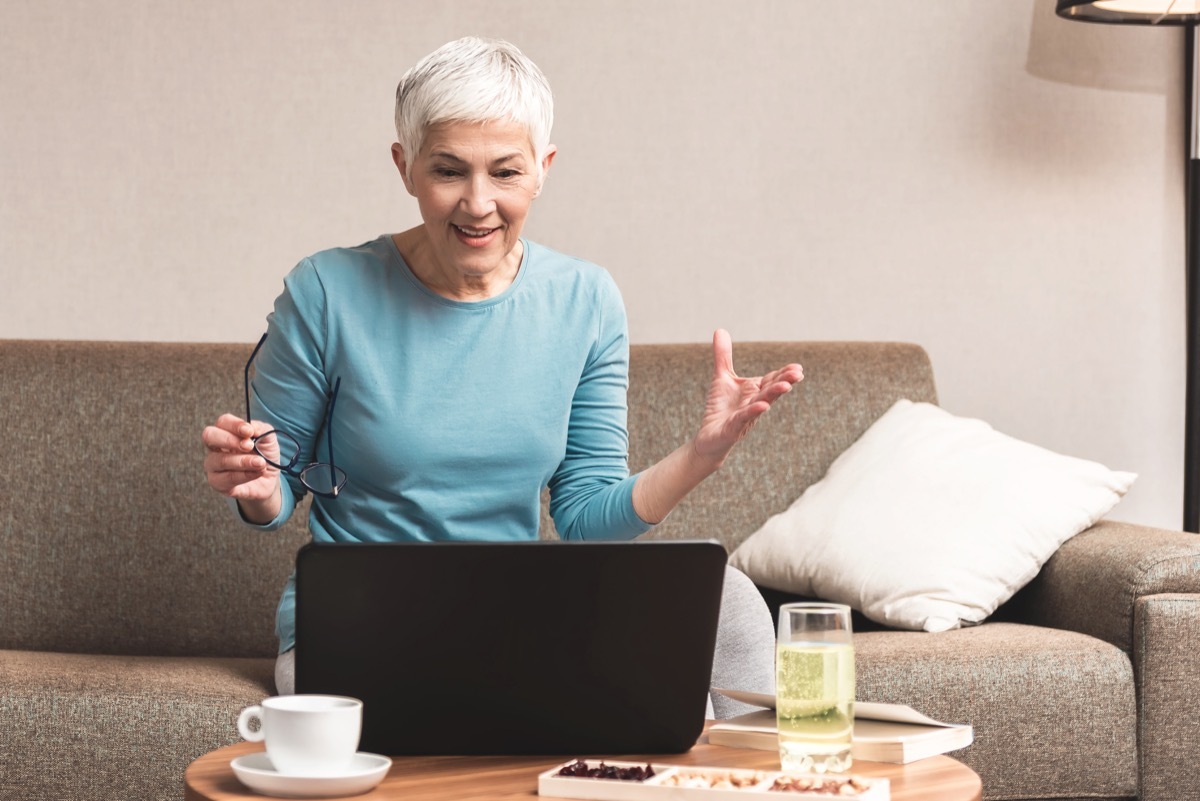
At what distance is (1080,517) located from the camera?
7.00ft

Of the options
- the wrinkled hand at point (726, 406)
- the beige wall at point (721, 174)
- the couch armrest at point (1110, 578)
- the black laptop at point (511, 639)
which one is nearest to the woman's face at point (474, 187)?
the wrinkled hand at point (726, 406)

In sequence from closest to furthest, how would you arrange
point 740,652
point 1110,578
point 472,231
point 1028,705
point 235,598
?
point 740,652 < point 472,231 < point 1028,705 < point 1110,578 < point 235,598

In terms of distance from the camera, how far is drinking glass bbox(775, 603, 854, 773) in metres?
1.01

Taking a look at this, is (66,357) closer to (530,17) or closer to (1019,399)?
(530,17)

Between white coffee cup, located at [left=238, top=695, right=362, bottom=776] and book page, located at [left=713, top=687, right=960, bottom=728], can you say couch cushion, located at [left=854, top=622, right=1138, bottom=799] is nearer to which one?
book page, located at [left=713, top=687, right=960, bottom=728]

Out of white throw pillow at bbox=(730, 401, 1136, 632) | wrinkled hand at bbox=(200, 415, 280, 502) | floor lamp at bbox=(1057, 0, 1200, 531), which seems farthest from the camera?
floor lamp at bbox=(1057, 0, 1200, 531)

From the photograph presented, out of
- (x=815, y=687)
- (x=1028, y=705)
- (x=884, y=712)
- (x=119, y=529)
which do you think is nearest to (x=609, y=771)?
(x=815, y=687)

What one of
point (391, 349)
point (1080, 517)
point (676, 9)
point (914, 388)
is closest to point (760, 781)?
point (391, 349)

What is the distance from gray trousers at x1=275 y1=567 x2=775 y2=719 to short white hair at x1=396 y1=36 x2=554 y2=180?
1.91 feet

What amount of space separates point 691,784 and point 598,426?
2.58 ft

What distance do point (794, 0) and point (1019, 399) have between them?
984 millimetres

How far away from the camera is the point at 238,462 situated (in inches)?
52.7

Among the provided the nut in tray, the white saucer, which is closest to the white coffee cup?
the white saucer

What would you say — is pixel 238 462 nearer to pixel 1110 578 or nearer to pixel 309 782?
pixel 309 782
